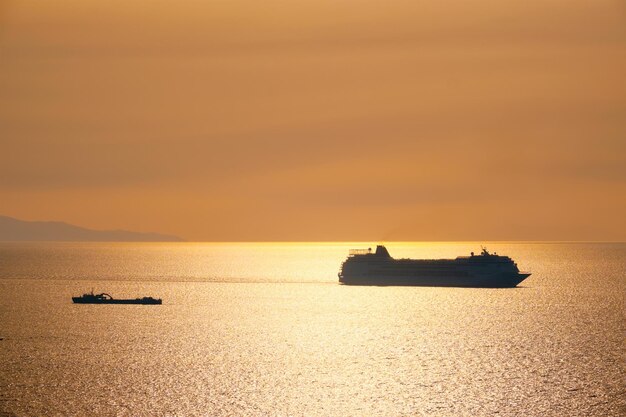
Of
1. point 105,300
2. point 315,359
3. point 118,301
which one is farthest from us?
point 118,301

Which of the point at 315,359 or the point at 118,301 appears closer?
the point at 315,359

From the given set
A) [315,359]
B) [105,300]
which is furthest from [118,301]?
[315,359]

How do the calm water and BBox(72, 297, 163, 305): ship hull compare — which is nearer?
the calm water

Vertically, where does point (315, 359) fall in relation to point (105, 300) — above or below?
below

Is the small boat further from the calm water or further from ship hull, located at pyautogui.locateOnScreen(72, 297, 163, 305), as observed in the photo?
the calm water

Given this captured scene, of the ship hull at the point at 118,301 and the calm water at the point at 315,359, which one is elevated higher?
the ship hull at the point at 118,301

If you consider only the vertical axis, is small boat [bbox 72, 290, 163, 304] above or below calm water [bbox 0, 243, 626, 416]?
above

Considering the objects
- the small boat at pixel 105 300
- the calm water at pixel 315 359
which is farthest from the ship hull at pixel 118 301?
the calm water at pixel 315 359

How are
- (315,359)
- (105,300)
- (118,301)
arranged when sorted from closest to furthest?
(315,359), (105,300), (118,301)

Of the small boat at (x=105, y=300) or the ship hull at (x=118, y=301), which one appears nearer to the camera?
the ship hull at (x=118, y=301)

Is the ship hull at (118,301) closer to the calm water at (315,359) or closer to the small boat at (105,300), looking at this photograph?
the small boat at (105,300)

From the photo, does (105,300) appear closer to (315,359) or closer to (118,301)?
(118,301)

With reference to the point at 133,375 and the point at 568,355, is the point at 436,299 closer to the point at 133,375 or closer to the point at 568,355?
the point at 568,355

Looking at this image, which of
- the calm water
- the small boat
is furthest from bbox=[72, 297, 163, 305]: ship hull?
the calm water
